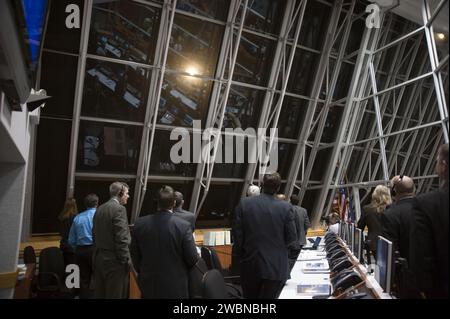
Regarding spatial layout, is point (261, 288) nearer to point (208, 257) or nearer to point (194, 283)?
point (194, 283)

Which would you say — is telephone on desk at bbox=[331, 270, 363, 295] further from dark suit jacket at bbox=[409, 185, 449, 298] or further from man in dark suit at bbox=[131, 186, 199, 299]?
dark suit jacket at bbox=[409, 185, 449, 298]

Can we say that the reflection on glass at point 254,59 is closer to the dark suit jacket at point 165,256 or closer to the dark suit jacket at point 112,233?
the dark suit jacket at point 112,233

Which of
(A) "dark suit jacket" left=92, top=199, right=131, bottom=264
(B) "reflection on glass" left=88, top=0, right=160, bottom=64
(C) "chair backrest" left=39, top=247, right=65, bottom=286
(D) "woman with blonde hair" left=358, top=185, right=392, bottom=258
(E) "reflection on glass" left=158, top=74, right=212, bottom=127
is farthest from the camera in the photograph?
(E) "reflection on glass" left=158, top=74, right=212, bottom=127

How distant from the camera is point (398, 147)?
1107 centimetres

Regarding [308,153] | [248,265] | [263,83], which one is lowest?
[248,265]

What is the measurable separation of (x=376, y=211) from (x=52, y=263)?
3726mm

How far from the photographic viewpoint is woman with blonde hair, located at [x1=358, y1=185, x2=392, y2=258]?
155 inches

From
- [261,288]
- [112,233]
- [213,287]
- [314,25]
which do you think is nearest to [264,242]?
[261,288]

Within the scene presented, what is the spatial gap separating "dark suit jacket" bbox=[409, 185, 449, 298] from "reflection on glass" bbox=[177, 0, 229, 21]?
7028mm

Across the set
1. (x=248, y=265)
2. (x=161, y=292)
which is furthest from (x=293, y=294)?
(x=161, y=292)

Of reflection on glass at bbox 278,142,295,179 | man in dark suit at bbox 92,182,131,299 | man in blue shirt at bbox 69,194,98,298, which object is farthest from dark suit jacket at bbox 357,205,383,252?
reflection on glass at bbox 278,142,295,179

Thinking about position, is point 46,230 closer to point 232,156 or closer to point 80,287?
point 80,287
